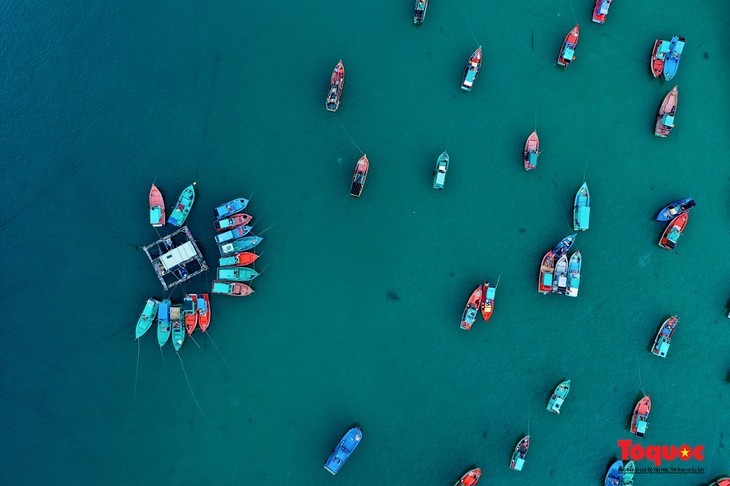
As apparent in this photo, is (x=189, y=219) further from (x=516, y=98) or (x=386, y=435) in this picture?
(x=516, y=98)

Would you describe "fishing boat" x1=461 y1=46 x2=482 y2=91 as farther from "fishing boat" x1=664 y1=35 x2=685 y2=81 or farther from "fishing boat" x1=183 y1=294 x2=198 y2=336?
"fishing boat" x1=183 y1=294 x2=198 y2=336

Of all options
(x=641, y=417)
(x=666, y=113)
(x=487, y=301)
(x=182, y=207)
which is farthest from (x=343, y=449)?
(x=666, y=113)

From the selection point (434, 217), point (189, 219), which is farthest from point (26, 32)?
point (434, 217)

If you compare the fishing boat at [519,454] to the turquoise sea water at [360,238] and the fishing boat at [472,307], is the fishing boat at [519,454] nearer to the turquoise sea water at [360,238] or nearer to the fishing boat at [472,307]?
the turquoise sea water at [360,238]

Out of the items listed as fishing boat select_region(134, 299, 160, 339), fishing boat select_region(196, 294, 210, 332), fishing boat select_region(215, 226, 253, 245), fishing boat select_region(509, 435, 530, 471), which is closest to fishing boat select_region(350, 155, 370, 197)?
fishing boat select_region(215, 226, 253, 245)

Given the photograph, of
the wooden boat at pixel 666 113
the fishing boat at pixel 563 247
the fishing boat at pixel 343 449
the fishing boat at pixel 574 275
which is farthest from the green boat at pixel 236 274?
the wooden boat at pixel 666 113

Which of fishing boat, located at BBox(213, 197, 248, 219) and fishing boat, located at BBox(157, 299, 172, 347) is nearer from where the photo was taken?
fishing boat, located at BBox(157, 299, 172, 347)
